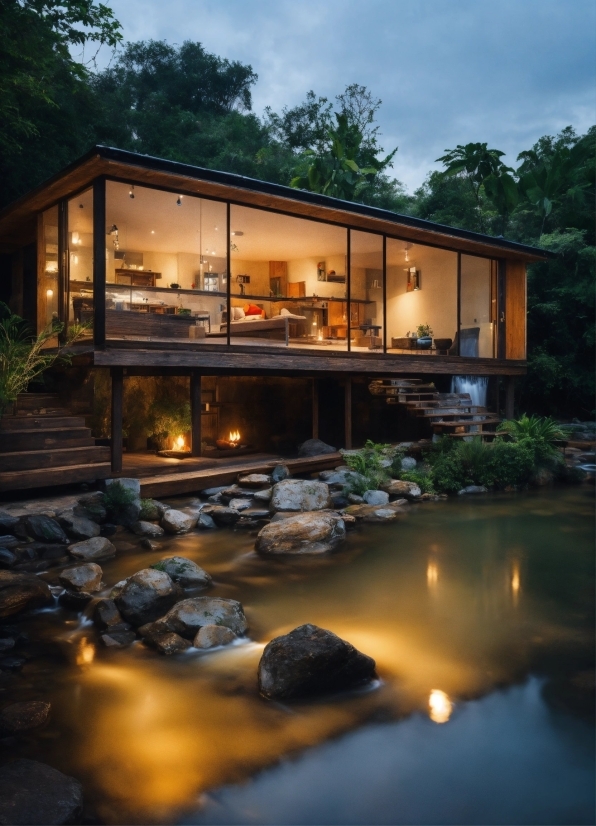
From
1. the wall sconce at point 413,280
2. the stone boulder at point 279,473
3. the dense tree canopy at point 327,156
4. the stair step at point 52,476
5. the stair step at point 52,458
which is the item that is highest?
the dense tree canopy at point 327,156

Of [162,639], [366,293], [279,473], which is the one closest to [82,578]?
[162,639]

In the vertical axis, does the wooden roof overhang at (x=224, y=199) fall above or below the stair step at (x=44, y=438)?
above

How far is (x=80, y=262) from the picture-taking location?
12875 millimetres

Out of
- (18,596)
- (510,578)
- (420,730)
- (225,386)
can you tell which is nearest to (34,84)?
(225,386)

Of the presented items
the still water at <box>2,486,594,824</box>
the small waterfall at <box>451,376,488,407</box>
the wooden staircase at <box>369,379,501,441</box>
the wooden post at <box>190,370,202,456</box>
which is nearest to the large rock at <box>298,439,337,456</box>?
the wooden staircase at <box>369,379,501,441</box>

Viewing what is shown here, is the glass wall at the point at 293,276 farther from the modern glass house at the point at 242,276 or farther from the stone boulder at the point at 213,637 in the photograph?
the stone boulder at the point at 213,637

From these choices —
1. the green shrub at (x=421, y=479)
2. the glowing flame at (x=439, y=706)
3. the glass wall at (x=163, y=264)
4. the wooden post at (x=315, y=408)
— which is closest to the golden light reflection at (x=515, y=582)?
the glowing flame at (x=439, y=706)

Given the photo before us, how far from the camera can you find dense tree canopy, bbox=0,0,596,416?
13.9 metres

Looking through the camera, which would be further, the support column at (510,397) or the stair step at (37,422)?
the support column at (510,397)

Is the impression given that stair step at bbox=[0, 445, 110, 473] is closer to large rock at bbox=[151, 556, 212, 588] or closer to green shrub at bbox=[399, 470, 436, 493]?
large rock at bbox=[151, 556, 212, 588]

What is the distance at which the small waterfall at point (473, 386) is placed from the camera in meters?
15.2

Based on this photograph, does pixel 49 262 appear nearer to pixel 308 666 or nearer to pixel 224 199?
pixel 224 199

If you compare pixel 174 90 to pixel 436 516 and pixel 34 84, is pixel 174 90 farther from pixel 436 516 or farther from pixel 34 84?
pixel 436 516

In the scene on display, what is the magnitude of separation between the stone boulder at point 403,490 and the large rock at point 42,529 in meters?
5.35
